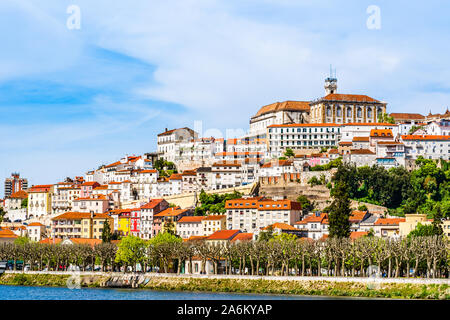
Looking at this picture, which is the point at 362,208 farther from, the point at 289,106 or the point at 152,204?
the point at 289,106

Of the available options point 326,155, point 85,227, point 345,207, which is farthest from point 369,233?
point 85,227

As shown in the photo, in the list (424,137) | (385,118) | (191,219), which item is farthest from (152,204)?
(385,118)

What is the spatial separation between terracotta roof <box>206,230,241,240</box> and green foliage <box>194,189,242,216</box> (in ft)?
40.4

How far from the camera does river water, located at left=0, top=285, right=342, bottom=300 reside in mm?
52906

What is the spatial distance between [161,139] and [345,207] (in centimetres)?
7125

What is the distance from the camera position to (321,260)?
6259 cm

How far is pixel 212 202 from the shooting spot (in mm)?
99938

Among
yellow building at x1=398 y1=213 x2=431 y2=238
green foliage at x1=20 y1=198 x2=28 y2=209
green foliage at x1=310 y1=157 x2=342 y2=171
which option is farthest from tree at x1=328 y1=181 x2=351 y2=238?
green foliage at x1=20 y1=198 x2=28 y2=209

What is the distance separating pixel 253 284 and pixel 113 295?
11.1m

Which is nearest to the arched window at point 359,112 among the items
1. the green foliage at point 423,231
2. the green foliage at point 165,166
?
the green foliage at point 165,166

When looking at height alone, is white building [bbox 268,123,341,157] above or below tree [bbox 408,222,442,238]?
above

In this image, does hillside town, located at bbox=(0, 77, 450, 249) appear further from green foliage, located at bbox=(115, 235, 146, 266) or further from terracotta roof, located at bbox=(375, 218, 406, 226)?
green foliage, located at bbox=(115, 235, 146, 266)
